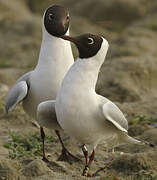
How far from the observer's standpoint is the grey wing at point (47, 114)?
453 cm

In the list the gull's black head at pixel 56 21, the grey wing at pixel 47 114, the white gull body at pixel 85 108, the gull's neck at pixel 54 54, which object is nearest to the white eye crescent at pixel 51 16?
the gull's black head at pixel 56 21

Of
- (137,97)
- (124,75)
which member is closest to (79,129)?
(137,97)

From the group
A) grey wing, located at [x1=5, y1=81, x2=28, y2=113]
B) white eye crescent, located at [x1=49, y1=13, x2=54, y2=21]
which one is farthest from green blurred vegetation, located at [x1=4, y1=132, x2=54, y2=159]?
white eye crescent, located at [x1=49, y1=13, x2=54, y2=21]

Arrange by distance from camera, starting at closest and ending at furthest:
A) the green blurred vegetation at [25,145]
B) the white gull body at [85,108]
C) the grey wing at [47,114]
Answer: the white gull body at [85,108] → the grey wing at [47,114] → the green blurred vegetation at [25,145]

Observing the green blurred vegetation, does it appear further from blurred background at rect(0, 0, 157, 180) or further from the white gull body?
the white gull body

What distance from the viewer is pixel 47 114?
4.59m

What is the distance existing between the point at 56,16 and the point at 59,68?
1.55ft

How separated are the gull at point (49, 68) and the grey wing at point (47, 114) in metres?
0.02

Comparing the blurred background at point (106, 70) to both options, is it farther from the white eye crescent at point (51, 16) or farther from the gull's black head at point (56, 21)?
the white eye crescent at point (51, 16)

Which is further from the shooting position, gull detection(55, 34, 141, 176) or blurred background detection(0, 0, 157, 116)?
blurred background detection(0, 0, 157, 116)

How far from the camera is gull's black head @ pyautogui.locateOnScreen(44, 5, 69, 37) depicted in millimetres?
4816

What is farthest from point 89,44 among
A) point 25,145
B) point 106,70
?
point 106,70

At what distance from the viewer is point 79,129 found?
4250mm

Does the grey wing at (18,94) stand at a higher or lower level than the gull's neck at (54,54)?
lower
